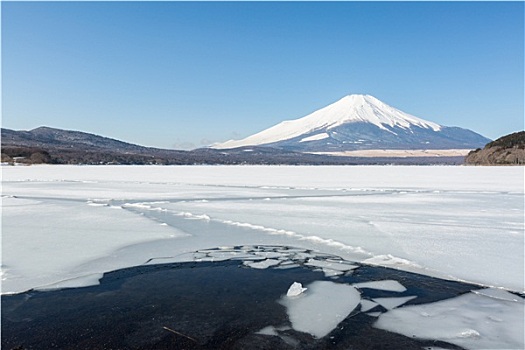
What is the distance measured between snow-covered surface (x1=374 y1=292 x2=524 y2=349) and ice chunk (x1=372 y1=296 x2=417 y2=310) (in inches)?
3.9

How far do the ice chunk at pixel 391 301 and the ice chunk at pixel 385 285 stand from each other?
267 millimetres

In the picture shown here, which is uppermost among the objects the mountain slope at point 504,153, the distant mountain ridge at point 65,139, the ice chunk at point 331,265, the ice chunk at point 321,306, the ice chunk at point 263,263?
the distant mountain ridge at point 65,139

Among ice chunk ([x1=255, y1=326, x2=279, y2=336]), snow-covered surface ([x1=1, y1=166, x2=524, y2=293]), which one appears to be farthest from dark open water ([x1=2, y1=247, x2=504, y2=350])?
snow-covered surface ([x1=1, y1=166, x2=524, y2=293])

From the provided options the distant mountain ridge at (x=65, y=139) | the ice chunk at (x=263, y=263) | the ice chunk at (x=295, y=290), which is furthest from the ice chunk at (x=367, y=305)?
the distant mountain ridge at (x=65, y=139)

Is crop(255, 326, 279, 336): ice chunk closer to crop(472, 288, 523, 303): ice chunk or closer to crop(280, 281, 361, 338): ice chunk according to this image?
crop(280, 281, 361, 338): ice chunk

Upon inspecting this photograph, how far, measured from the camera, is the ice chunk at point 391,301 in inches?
151

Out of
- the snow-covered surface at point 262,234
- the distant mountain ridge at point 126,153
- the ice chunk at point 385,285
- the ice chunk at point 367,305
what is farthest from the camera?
the distant mountain ridge at point 126,153

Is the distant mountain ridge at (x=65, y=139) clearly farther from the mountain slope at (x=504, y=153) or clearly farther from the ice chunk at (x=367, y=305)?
the ice chunk at (x=367, y=305)

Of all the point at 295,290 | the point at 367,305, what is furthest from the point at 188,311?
the point at 367,305

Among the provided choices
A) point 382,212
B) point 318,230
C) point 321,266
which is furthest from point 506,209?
point 321,266

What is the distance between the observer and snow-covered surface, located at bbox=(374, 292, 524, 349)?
3112 millimetres

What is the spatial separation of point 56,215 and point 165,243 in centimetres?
410

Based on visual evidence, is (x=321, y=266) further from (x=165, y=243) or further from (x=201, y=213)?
(x=201, y=213)

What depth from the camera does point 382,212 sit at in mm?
9391
